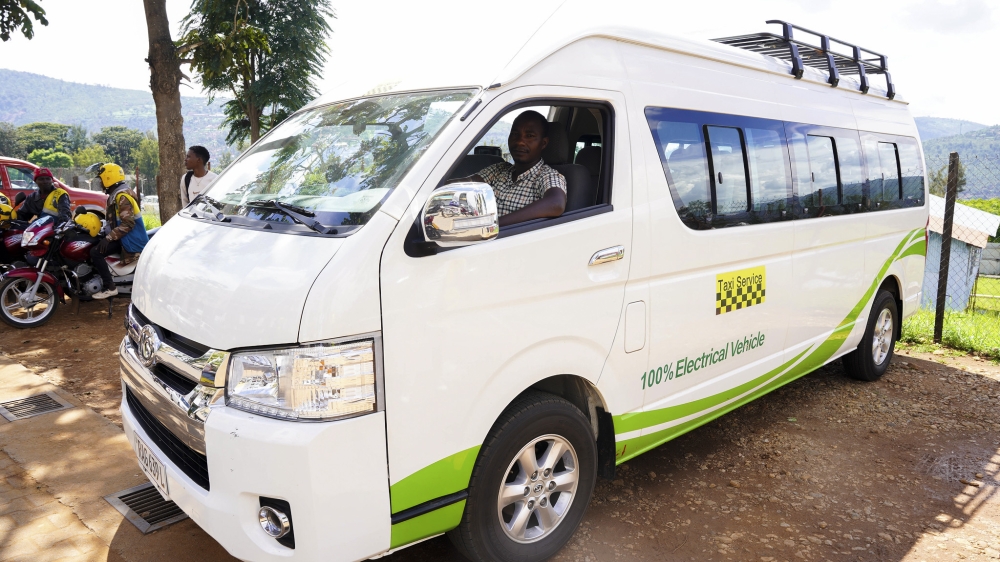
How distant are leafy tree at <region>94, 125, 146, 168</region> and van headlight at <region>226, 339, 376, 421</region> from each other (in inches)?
5242

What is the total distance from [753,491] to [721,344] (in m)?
0.92

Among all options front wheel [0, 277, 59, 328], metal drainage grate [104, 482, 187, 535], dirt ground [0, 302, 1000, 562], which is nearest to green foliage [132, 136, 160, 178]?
front wheel [0, 277, 59, 328]

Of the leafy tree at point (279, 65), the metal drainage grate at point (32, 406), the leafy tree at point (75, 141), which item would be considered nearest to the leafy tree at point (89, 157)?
the leafy tree at point (75, 141)

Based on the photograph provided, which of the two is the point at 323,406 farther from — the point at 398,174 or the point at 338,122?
the point at 338,122

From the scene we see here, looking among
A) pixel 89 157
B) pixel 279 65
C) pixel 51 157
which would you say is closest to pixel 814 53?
pixel 279 65

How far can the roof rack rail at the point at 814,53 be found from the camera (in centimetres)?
438

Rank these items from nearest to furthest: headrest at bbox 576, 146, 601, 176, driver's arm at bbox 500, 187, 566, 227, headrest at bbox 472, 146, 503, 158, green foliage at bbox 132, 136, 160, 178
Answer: driver's arm at bbox 500, 187, 566, 227 < headrest at bbox 576, 146, 601, 176 < headrest at bbox 472, 146, 503, 158 < green foliage at bbox 132, 136, 160, 178

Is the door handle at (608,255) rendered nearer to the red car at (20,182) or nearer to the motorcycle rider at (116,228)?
the motorcycle rider at (116,228)

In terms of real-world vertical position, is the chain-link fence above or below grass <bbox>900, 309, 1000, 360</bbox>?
below

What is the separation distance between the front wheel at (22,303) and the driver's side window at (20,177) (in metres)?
6.41

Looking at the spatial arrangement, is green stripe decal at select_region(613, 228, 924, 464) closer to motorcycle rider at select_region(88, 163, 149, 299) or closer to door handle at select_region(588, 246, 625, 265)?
door handle at select_region(588, 246, 625, 265)

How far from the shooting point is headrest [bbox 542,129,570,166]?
3.50m

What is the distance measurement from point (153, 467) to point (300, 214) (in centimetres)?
123

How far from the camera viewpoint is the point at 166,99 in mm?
8727
